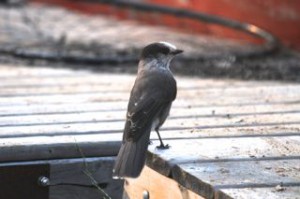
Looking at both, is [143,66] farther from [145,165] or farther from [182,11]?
[182,11]

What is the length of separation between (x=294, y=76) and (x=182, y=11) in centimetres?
244

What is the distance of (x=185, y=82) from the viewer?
21.0ft

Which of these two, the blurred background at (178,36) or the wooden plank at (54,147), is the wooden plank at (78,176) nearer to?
the wooden plank at (54,147)

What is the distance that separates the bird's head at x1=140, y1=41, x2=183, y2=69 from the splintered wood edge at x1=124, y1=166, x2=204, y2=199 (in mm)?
608

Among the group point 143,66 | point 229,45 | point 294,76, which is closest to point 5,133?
point 143,66

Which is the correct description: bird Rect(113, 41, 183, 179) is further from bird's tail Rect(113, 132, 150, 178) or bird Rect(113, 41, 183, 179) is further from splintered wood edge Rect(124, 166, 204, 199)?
splintered wood edge Rect(124, 166, 204, 199)

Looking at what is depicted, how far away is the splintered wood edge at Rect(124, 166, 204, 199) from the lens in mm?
3676

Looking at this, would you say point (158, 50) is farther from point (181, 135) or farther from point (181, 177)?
point (181, 177)

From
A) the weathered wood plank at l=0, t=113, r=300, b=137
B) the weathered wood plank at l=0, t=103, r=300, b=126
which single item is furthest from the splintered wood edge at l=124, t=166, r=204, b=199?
the weathered wood plank at l=0, t=103, r=300, b=126

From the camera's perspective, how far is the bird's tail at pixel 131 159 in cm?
366

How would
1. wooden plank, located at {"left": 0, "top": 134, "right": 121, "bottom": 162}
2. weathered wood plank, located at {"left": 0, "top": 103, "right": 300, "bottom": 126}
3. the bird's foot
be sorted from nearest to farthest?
the bird's foot, wooden plank, located at {"left": 0, "top": 134, "right": 121, "bottom": 162}, weathered wood plank, located at {"left": 0, "top": 103, "right": 300, "bottom": 126}

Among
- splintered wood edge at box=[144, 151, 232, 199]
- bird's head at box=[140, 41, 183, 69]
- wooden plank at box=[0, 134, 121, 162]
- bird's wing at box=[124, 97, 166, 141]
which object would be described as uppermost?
bird's head at box=[140, 41, 183, 69]

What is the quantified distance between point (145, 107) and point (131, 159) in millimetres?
412

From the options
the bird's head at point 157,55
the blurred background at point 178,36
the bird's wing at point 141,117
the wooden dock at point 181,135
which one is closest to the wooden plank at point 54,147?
the wooden dock at point 181,135
